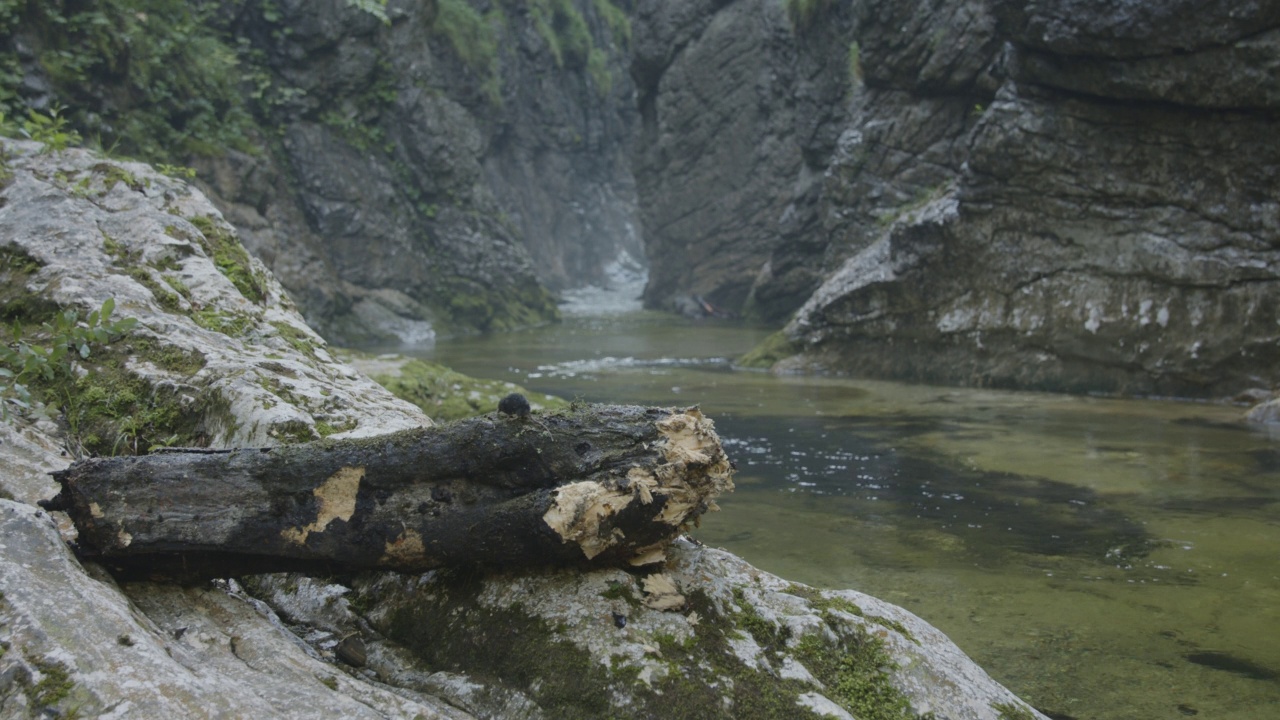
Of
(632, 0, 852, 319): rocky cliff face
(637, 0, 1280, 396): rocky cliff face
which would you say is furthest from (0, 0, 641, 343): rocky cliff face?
(637, 0, 1280, 396): rocky cliff face

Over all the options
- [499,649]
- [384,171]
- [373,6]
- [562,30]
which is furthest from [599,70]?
[499,649]

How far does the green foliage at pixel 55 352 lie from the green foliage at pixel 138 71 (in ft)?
41.7

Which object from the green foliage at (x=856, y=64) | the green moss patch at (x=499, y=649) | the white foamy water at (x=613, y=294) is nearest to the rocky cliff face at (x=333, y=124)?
the white foamy water at (x=613, y=294)

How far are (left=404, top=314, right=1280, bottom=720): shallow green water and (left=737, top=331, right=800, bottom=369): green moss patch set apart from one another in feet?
11.6

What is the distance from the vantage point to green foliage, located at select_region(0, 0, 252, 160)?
1608 centimetres

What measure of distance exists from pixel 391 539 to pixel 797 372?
1230cm

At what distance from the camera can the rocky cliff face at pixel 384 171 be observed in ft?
70.7

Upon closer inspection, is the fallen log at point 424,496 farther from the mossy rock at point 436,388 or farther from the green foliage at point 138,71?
the green foliage at point 138,71

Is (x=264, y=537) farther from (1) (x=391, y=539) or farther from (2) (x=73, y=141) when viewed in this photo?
(2) (x=73, y=141)

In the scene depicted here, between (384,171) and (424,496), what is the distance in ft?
76.5

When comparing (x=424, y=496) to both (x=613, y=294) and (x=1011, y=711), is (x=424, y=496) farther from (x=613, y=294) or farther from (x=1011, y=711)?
(x=613, y=294)

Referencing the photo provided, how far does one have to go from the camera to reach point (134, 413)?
12.4 ft

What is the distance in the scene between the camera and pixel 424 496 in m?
2.82

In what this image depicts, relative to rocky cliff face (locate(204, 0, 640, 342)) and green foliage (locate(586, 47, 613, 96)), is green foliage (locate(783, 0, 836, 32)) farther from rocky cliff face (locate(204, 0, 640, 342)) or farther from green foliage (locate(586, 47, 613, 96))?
green foliage (locate(586, 47, 613, 96))
